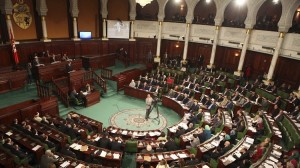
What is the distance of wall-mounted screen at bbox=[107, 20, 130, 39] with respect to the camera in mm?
21062

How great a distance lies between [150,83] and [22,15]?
1059 centimetres

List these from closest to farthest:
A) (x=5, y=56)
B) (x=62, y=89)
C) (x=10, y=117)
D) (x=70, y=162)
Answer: (x=70, y=162) → (x=10, y=117) → (x=62, y=89) → (x=5, y=56)

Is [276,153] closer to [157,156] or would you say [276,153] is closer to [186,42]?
[157,156]

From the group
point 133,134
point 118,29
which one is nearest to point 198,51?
point 118,29

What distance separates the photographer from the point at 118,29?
70.7 ft

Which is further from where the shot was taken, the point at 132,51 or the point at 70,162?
the point at 132,51

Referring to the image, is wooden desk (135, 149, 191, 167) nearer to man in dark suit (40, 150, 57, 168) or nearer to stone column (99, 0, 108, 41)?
man in dark suit (40, 150, 57, 168)

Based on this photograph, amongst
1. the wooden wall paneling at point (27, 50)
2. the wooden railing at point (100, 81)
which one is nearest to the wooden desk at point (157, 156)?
the wooden railing at point (100, 81)

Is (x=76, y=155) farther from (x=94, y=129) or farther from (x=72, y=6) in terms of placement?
(x=72, y=6)

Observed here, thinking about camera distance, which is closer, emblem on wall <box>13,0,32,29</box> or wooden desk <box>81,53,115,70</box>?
emblem on wall <box>13,0,32,29</box>

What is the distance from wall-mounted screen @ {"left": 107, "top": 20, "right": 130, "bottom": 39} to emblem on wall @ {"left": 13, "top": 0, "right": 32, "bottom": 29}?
6.71m

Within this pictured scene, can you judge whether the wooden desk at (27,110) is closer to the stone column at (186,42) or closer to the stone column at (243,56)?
the stone column at (186,42)

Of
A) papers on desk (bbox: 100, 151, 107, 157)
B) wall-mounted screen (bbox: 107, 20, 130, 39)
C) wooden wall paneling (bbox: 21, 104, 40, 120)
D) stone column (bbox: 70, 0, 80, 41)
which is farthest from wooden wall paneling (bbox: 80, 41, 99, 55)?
papers on desk (bbox: 100, 151, 107, 157)

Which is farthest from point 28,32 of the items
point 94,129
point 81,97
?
point 94,129
